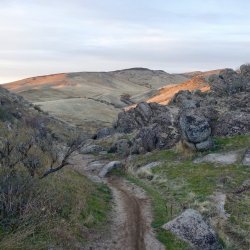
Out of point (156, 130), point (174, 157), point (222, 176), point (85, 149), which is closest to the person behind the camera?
point (222, 176)

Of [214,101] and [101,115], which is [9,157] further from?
[101,115]

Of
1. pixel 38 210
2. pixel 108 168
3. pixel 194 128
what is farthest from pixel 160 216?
pixel 194 128

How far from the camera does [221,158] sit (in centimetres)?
3475

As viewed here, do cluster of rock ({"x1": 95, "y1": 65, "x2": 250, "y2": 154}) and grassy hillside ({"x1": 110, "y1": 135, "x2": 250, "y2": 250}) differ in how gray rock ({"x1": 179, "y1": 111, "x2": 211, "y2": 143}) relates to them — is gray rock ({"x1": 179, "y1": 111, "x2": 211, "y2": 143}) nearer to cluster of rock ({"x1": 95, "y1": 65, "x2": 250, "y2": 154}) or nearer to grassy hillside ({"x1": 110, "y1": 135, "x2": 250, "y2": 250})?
cluster of rock ({"x1": 95, "y1": 65, "x2": 250, "y2": 154})

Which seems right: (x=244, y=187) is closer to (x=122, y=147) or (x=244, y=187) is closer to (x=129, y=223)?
(x=129, y=223)

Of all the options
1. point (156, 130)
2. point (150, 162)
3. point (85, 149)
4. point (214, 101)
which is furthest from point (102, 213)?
point (214, 101)

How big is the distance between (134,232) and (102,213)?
305 centimetres

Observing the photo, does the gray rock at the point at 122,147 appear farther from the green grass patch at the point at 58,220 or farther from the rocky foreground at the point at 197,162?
the green grass patch at the point at 58,220

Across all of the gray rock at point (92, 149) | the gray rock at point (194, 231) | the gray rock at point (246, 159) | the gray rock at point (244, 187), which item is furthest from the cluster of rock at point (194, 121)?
the gray rock at point (194, 231)

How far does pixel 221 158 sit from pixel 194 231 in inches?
674

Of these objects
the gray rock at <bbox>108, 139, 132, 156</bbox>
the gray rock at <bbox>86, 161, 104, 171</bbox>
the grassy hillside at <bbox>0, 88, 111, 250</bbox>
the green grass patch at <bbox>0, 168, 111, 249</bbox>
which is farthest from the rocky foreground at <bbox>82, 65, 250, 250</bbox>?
the grassy hillside at <bbox>0, 88, 111, 250</bbox>

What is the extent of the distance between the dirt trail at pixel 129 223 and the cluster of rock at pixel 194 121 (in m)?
9.33

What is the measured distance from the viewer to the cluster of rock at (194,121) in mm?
38594

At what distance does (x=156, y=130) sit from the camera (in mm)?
A: 44406
